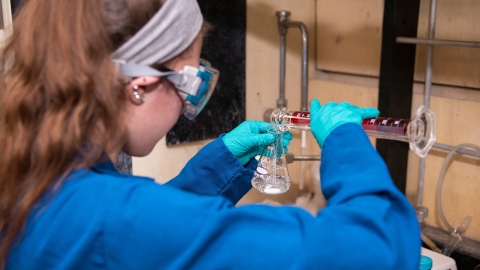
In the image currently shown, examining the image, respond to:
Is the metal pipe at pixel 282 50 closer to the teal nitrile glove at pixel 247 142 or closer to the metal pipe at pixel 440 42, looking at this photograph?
the metal pipe at pixel 440 42

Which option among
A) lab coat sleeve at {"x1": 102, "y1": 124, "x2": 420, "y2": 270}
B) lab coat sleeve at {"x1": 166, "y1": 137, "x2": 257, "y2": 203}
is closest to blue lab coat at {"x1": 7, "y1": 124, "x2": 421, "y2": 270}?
lab coat sleeve at {"x1": 102, "y1": 124, "x2": 420, "y2": 270}

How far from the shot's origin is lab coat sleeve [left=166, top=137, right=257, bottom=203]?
1.15 m

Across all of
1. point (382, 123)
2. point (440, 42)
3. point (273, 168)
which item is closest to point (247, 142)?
point (273, 168)

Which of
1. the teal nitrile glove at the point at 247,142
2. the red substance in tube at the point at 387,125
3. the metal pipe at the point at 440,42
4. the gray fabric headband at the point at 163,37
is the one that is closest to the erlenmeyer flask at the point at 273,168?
the teal nitrile glove at the point at 247,142

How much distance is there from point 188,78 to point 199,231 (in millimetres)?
290

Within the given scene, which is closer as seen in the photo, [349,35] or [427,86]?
[427,86]

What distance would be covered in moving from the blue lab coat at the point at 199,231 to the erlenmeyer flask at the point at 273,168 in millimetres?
420

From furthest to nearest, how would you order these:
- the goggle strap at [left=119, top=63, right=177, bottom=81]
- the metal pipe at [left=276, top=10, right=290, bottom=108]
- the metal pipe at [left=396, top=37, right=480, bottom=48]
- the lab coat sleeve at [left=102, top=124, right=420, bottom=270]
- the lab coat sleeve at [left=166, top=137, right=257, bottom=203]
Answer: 1. the metal pipe at [left=276, top=10, right=290, bottom=108]
2. the metal pipe at [left=396, top=37, right=480, bottom=48]
3. the lab coat sleeve at [left=166, top=137, right=257, bottom=203]
4. the goggle strap at [left=119, top=63, right=177, bottom=81]
5. the lab coat sleeve at [left=102, top=124, right=420, bottom=270]

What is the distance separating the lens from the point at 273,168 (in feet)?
3.96

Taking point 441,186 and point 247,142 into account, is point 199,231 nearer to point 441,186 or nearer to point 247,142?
point 247,142

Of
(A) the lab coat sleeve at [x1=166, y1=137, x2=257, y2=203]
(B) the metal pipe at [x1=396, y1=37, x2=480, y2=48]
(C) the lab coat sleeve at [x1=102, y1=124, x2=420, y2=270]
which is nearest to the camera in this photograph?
(C) the lab coat sleeve at [x1=102, y1=124, x2=420, y2=270]

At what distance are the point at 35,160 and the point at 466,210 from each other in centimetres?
132

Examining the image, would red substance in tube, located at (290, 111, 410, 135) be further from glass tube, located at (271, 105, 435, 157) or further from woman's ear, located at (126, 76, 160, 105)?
woman's ear, located at (126, 76, 160, 105)

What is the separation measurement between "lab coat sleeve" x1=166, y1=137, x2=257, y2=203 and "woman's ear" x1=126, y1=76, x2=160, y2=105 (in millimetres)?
338
